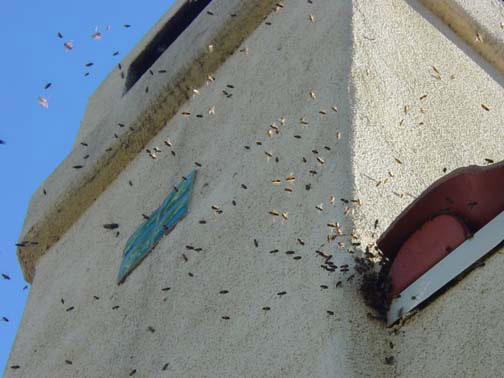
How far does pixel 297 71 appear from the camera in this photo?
479 cm

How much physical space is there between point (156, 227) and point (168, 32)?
10.7 feet

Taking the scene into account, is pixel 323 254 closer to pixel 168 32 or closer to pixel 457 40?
pixel 457 40

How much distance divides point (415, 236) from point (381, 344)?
0.36 m

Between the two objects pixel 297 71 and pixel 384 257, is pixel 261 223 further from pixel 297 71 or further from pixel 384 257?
pixel 297 71

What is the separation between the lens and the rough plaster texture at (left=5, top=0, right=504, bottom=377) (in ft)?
10.5

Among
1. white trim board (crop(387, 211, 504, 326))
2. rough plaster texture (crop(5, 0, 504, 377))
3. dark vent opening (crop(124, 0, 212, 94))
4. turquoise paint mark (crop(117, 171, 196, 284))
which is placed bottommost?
dark vent opening (crop(124, 0, 212, 94))

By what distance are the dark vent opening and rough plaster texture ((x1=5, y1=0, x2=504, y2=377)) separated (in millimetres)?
2086

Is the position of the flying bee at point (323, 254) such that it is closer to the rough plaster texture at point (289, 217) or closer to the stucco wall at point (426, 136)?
the rough plaster texture at point (289, 217)

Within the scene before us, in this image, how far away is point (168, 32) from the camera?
7.91 meters

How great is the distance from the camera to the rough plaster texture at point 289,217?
10.5 feet

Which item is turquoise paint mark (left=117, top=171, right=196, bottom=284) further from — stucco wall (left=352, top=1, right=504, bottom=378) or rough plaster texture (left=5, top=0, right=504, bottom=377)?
stucco wall (left=352, top=1, right=504, bottom=378)

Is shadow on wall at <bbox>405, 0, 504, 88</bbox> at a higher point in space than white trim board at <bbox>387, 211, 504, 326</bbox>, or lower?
lower

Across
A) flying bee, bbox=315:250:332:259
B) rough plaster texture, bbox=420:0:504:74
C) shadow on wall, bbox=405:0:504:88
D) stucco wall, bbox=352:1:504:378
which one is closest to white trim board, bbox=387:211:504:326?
stucco wall, bbox=352:1:504:378

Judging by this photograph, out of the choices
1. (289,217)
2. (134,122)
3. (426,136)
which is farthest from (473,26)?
(289,217)
